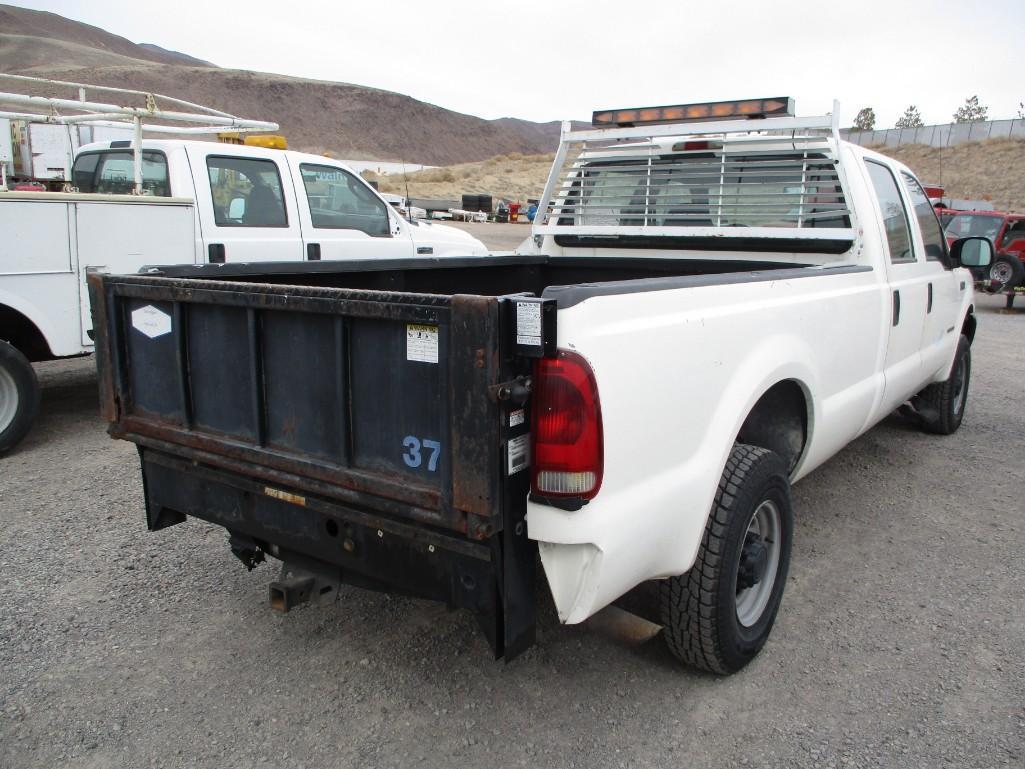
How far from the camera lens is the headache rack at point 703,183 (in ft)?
13.7

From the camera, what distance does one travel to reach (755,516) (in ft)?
10.0

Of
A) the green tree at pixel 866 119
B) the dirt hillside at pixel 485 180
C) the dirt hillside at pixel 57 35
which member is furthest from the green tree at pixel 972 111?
the dirt hillside at pixel 57 35

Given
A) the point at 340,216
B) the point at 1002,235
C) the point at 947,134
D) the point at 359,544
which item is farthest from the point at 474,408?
the point at 947,134

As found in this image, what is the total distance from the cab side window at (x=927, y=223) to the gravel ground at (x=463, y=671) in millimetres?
1688

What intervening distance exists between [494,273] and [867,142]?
182 feet

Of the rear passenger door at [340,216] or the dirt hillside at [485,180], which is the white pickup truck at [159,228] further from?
the dirt hillside at [485,180]

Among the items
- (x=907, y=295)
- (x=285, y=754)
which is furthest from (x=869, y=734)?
(x=907, y=295)

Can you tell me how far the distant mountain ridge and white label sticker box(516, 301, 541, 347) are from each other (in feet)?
294

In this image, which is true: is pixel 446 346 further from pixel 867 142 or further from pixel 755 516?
pixel 867 142

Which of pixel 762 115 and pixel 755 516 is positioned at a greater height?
pixel 762 115

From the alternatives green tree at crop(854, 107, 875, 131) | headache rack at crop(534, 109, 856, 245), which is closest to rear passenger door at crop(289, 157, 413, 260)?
headache rack at crop(534, 109, 856, 245)

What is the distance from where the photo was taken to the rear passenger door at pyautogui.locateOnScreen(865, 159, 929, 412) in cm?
421

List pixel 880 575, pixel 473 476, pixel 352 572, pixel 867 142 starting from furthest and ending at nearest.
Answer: pixel 867 142 → pixel 880 575 → pixel 352 572 → pixel 473 476

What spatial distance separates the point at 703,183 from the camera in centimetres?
457
